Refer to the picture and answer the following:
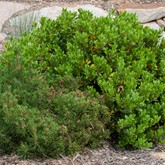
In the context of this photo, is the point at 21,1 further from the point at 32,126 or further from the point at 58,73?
the point at 32,126

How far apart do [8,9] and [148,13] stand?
171cm

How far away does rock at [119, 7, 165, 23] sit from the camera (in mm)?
6711

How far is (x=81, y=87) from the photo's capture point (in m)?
4.12

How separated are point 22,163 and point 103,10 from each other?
3.74 metres

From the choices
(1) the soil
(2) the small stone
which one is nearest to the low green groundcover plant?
(1) the soil

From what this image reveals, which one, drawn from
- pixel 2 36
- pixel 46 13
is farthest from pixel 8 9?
pixel 2 36

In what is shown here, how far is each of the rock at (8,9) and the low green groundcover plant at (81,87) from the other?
1.99 meters

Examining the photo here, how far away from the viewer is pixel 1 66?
3.96 m

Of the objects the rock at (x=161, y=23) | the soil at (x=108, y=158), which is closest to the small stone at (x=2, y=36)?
the rock at (x=161, y=23)

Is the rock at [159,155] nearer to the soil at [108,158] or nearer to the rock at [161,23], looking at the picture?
the soil at [108,158]

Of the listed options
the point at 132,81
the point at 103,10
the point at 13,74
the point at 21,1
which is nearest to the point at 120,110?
the point at 132,81

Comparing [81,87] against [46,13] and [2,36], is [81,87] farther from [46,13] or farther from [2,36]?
[46,13]

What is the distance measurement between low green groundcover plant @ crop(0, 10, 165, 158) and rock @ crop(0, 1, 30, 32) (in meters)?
1.99

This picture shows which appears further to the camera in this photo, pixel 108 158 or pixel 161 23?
pixel 161 23
